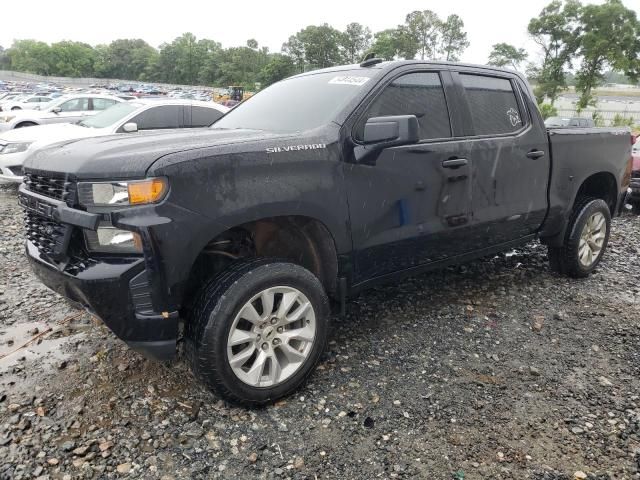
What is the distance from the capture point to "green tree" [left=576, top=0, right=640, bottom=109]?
32.1m

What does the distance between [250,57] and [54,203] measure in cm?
10474

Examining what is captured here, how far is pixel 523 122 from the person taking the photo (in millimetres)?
4004

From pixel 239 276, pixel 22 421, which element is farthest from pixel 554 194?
pixel 22 421

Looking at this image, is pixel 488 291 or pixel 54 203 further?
pixel 488 291

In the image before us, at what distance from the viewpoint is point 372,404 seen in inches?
109

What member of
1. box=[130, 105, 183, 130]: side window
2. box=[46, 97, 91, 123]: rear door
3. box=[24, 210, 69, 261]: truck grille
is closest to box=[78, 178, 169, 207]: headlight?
box=[24, 210, 69, 261]: truck grille

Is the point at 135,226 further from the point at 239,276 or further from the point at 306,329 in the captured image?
the point at 306,329

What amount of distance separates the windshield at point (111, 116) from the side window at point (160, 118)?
277 mm

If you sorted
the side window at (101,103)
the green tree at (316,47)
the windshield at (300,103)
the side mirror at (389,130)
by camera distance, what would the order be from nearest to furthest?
the side mirror at (389,130), the windshield at (300,103), the side window at (101,103), the green tree at (316,47)

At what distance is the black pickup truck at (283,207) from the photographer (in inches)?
90.7

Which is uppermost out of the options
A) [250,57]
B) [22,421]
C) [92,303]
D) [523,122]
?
[250,57]

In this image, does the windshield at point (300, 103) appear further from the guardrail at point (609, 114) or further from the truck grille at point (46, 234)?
the guardrail at point (609, 114)

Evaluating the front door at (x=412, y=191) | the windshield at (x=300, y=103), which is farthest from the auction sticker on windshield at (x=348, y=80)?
the front door at (x=412, y=191)

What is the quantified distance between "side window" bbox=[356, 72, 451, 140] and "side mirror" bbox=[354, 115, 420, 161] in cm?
27
